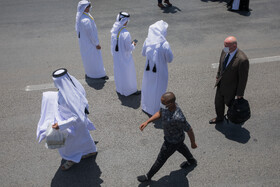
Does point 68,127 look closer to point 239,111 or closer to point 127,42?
point 127,42

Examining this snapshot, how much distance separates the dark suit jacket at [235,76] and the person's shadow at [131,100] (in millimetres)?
1984

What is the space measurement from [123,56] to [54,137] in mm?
2657

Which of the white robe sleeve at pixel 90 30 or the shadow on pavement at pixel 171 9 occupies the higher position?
the white robe sleeve at pixel 90 30

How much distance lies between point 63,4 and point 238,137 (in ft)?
32.6

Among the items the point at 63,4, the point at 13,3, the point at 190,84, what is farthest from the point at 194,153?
the point at 13,3

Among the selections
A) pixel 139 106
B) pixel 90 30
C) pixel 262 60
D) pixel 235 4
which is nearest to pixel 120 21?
pixel 90 30

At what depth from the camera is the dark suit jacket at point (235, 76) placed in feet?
14.6

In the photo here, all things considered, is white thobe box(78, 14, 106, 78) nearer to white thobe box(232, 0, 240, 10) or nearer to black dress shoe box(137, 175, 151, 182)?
black dress shoe box(137, 175, 151, 182)

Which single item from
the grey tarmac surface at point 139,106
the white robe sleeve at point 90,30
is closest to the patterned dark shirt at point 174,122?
the grey tarmac surface at point 139,106

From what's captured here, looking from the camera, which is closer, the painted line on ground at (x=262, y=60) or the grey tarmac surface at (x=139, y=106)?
the grey tarmac surface at (x=139, y=106)

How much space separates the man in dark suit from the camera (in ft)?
14.6

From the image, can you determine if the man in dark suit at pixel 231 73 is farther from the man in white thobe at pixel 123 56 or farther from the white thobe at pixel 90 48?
the white thobe at pixel 90 48

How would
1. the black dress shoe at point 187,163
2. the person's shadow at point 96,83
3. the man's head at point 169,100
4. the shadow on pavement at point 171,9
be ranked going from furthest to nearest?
1. the shadow on pavement at point 171,9
2. the person's shadow at point 96,83
3. the black dress shoe at point 187,163
4. the man's head at point 169,100

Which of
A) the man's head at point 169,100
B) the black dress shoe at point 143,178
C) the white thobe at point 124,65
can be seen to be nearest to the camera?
the man's head at point 169,100
